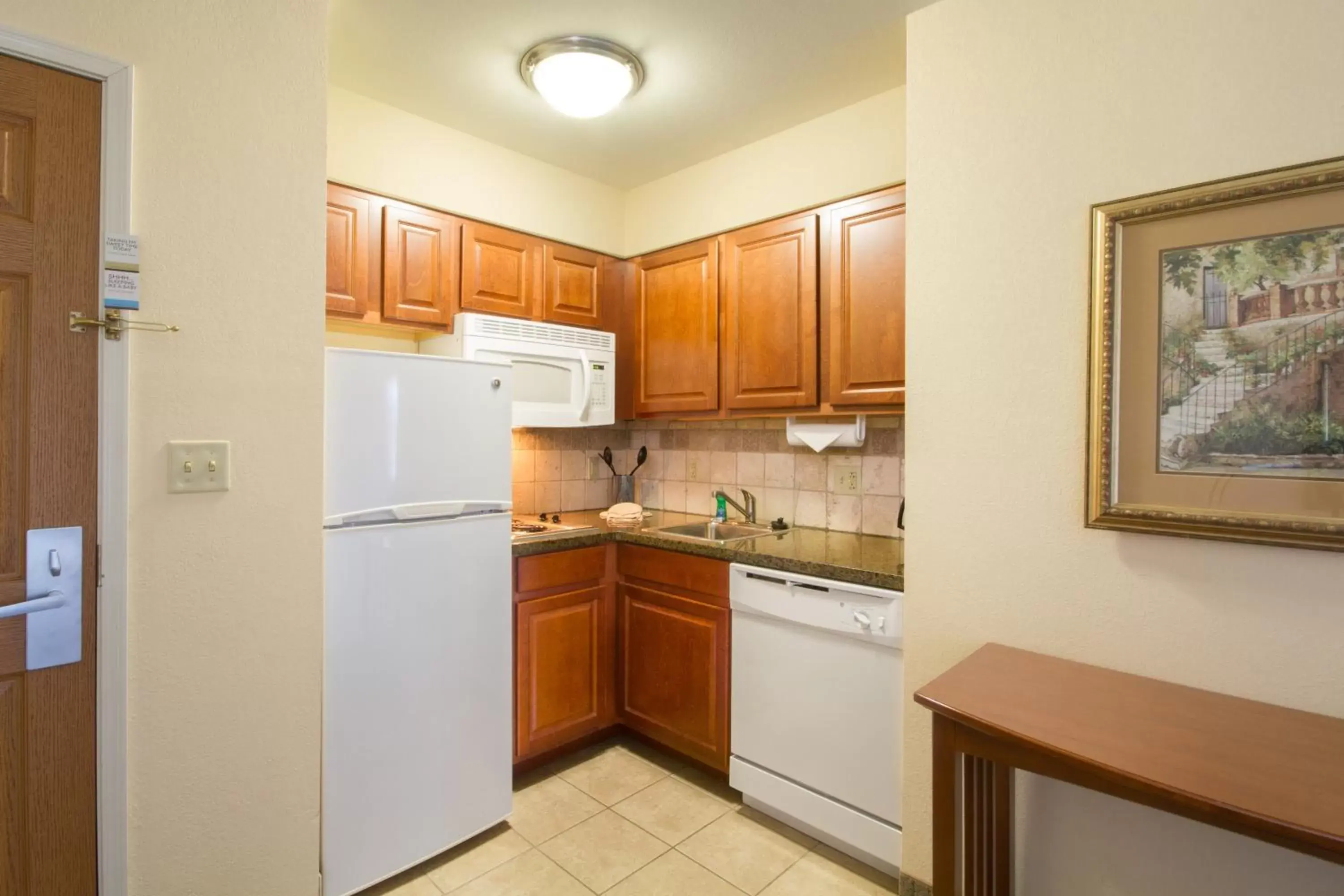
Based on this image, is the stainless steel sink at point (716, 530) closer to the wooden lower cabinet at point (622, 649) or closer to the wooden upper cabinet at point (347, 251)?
the wooden lower cabinet at point (622, 649)

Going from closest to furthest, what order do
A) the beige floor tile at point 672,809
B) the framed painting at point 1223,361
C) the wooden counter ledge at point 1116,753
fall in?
the wooden counter ledge at point 1116,753, the framed painting at point 1223,361, the beige floor tile at point 672,809

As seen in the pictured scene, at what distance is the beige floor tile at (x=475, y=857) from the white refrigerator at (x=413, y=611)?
0.06 m

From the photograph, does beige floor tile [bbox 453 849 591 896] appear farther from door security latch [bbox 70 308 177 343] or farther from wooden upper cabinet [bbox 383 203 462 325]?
wooden upper cabinet [bbox 383 203 462 325]

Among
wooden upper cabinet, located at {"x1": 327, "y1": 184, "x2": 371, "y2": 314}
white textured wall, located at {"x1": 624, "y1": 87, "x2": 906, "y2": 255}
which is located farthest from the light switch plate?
white textured wall, located at {"x1": 624, "y1": 87, "x2": 906, "y2": 255}

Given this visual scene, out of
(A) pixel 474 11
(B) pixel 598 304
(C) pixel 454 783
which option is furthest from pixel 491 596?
(A) pixel 474 11

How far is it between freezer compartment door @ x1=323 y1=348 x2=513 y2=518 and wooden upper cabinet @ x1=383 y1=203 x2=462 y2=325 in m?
0.53

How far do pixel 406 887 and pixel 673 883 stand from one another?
0.76m

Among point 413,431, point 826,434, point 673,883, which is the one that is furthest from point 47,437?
point 826,434

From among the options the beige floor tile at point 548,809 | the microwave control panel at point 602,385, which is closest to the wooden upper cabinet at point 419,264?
the microwave control panel at point 602,385

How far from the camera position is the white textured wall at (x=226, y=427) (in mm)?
1351

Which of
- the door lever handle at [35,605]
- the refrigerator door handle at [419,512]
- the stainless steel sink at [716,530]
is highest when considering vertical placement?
the refrigerator door handle at [419,512]

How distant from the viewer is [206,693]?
143 centimetres

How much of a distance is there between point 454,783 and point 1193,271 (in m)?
2.31

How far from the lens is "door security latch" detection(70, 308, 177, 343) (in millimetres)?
1266
